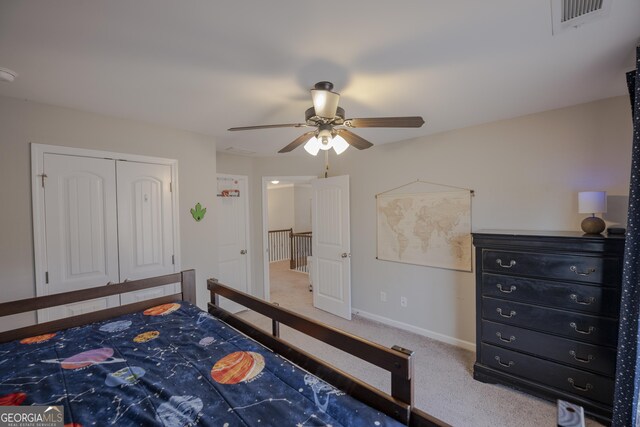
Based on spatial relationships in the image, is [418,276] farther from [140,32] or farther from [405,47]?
[140,32]

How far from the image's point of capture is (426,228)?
331 cm

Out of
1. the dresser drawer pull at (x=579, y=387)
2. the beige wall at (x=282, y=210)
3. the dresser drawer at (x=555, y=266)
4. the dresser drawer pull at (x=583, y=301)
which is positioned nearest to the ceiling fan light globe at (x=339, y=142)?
the dresser drawer at (x=555, y=266)

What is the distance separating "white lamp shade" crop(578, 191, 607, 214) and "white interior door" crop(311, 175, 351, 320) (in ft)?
7.88

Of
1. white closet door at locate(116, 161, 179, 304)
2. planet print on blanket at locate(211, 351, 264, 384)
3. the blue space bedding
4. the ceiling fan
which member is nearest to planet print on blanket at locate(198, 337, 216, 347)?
the blue space bedding

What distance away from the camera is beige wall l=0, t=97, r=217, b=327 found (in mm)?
2066

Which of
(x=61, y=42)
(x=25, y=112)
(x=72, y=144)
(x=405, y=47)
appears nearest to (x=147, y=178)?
(x=72, y=144)

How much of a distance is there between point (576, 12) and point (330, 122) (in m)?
1.34

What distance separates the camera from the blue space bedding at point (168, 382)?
3.41ft

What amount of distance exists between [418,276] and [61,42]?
367 cm

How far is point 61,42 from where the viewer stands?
1438 mm

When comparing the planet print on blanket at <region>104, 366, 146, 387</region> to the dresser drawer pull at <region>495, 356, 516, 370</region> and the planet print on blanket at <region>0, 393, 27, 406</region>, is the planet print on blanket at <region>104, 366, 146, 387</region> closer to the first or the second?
the planet print on blanket at <region>0, 393, 27, 406</region>

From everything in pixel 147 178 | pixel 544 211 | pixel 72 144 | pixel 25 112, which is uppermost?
pixel 25 112

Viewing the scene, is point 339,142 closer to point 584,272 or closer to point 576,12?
point 576,12

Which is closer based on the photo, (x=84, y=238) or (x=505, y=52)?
(x=505, y=52)
